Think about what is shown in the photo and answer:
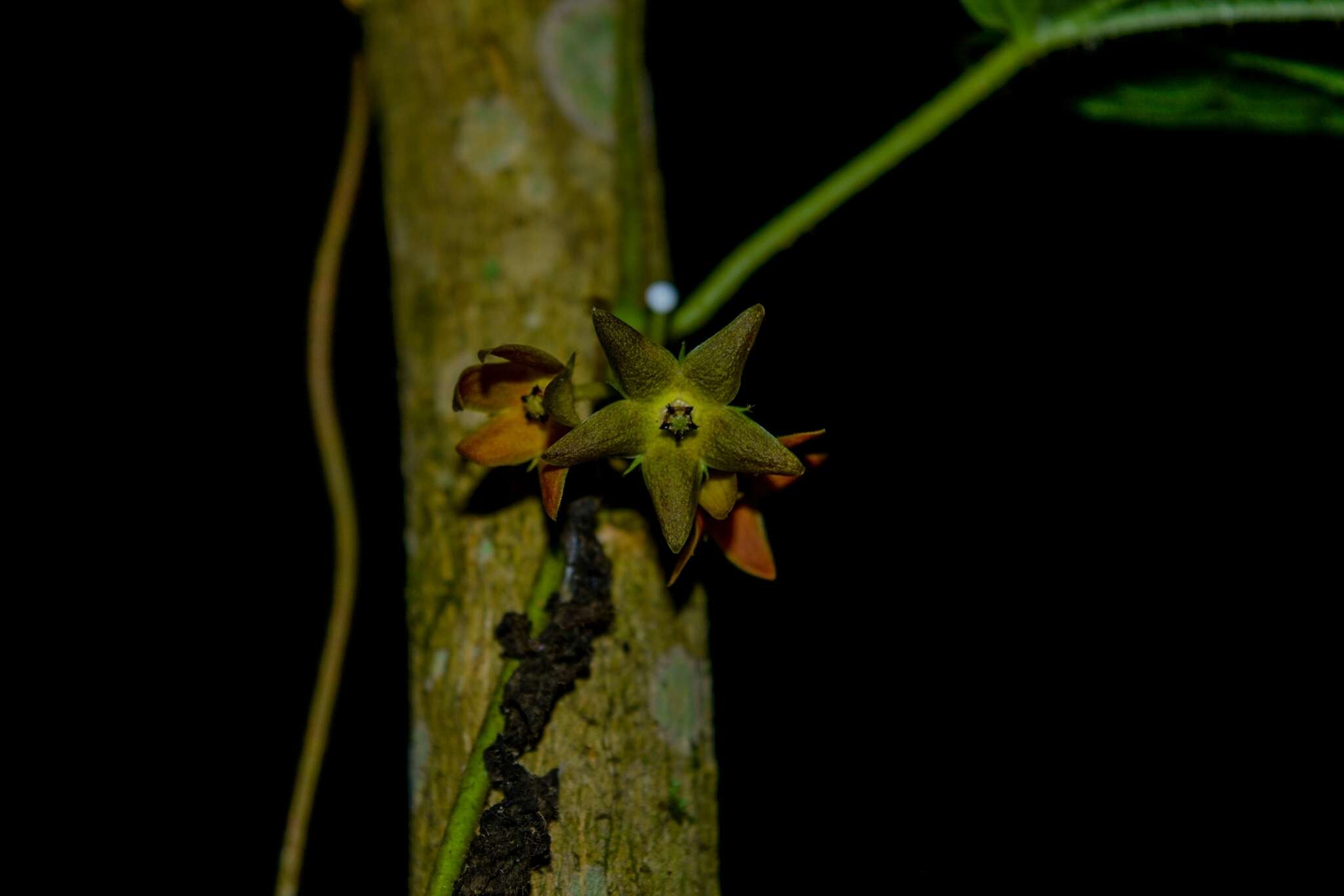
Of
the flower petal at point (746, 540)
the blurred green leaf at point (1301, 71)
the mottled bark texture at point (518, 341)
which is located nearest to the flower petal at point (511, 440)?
the mottled bark texture at point (518, 341)

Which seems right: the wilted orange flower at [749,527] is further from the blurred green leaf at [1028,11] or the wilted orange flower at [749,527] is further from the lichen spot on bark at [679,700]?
the blurred green leaf at [1028,11]

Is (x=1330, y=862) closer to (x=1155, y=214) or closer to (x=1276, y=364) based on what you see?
(x=1276, y=364)

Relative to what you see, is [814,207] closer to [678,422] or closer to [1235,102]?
[678,422]

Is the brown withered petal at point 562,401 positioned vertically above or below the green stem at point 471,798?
above

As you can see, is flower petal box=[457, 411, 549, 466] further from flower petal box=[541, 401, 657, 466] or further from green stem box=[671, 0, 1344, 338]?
green stem box=[671, 0, 1344, 338]

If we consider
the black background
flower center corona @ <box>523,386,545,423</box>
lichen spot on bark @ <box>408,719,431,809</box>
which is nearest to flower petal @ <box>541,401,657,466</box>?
flower center corona @ <box>523,386,545,423</box>

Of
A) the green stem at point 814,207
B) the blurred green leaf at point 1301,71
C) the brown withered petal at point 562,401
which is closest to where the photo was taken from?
the brown withered petal at point 562,401

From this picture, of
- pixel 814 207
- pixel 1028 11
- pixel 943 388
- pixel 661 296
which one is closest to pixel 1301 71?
pixel 1028 11

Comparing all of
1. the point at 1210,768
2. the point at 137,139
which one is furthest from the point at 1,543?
the point at 1210,768
